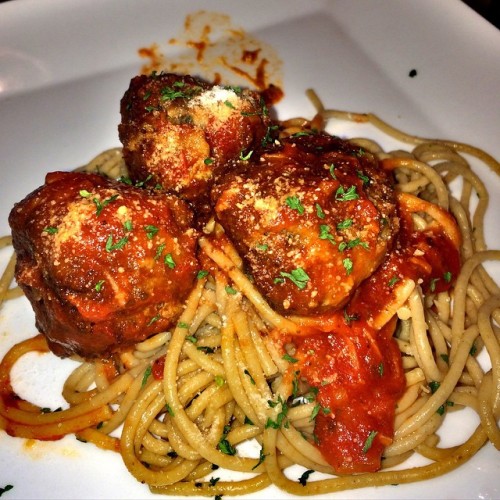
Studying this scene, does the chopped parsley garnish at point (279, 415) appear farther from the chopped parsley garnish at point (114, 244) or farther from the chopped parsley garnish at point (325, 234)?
the chopped parsley garnish at point (114, 244)

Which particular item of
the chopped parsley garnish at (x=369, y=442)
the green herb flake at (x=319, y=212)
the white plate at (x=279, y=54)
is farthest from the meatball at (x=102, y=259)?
the chopped parsley garnish at (x=369, y=442)

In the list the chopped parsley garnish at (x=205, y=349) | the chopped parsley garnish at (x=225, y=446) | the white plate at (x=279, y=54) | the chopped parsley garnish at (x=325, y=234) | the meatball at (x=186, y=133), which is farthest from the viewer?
the white plate at (x=279, y=54)

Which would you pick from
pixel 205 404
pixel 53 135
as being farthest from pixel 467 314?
pixel 53 135

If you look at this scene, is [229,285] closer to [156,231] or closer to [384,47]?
[156,231]

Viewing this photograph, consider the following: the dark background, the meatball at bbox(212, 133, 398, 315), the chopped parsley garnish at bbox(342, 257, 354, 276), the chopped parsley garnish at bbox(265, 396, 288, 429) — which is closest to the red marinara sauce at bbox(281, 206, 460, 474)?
the chopped parsley garnish at bbox(265, 396, 288, 429)

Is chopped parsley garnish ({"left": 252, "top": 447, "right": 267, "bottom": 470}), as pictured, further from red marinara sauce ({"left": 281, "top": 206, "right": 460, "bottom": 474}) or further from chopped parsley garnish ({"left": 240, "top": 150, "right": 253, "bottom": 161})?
chopped parsley garnish ({"left": 240, "top": 150, "right": 253, "bottom": 161})
